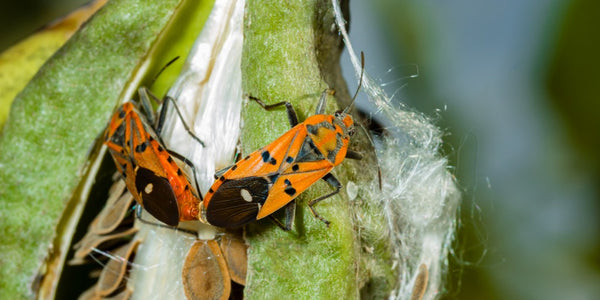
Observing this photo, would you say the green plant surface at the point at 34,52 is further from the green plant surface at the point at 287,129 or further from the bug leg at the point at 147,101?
the green plant surface at the point at 287,129

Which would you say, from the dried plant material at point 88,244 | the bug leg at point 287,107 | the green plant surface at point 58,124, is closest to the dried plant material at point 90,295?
the dried plant material at point 88,244

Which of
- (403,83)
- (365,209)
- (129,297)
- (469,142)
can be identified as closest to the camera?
(365,209)

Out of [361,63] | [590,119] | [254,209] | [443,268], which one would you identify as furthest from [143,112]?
[590,119]

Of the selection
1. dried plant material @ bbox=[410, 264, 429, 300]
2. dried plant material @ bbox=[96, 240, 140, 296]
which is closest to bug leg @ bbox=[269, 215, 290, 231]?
dried plant material @ bbox=[96, 240, 140, 296]

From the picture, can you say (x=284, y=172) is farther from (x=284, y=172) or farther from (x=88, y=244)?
(x=88, y=244)

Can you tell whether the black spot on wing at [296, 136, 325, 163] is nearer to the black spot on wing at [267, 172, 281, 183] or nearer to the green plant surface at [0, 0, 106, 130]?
the black spot on wing at [267, 172, 281, 183]

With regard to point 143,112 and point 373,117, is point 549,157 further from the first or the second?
point 143,112

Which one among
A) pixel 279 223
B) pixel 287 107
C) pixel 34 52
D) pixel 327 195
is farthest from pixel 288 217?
pixel 34 52
